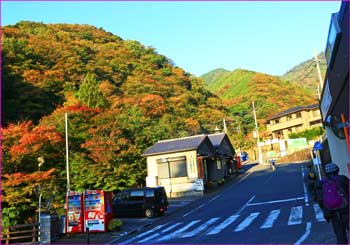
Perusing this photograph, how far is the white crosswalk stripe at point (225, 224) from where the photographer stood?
44.4 feet

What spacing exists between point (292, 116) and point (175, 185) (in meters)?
39.6

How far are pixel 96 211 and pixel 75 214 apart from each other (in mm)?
1092

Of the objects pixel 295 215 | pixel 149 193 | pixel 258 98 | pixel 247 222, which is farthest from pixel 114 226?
pixel 258 98

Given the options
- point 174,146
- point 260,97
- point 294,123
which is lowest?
point 174,146

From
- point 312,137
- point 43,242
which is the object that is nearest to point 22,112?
point 43,242

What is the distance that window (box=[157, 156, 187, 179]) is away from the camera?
111 ft

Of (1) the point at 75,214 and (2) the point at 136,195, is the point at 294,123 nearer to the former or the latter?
(2) the point at 136,195

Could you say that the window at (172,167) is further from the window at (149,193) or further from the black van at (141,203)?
the window at (149,193)

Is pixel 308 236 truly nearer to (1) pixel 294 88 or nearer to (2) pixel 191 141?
(2) pixel 191 141

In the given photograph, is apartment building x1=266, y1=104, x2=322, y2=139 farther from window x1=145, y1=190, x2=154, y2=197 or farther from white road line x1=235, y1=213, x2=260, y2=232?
white road line x1=235, y1=213, x2=260, y2=232

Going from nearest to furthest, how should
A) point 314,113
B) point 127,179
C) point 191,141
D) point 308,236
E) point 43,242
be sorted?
point 308,236 < point 43,242 < point 127,179 < point 191,141 < point 314,113

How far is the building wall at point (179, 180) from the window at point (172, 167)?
11.5 inches

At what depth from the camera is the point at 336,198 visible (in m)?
6.93

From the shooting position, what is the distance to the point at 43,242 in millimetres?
15320
